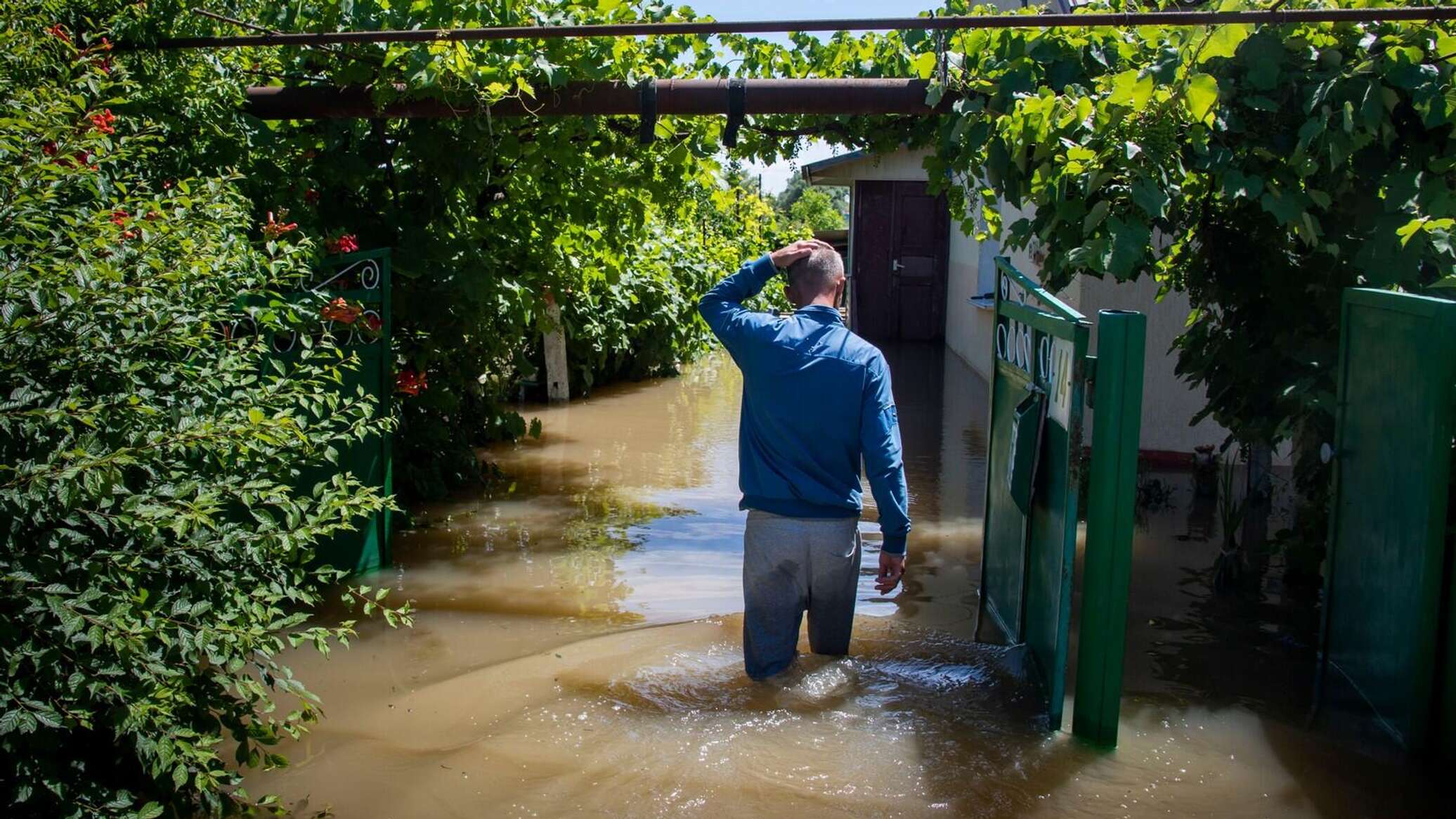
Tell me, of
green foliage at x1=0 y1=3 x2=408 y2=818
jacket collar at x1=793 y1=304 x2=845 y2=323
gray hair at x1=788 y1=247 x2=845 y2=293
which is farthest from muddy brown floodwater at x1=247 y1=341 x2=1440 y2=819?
gray hair at x1=788 y1=247 x2=845 y2=293

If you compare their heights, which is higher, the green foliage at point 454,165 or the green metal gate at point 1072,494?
the green foliage at point 454,165

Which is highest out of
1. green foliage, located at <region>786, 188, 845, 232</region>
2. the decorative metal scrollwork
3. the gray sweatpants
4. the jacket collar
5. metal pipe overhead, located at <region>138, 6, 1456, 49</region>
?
green foliage, located at <region>786, 188, 845, 232</region>

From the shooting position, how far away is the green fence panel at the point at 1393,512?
426 cm

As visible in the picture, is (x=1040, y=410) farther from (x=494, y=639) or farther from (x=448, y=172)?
(x=448, y=172)

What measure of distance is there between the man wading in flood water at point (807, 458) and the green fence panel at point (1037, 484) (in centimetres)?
55

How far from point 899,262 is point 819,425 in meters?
17.6

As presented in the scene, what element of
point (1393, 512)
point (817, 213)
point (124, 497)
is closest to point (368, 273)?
point (124, 497)

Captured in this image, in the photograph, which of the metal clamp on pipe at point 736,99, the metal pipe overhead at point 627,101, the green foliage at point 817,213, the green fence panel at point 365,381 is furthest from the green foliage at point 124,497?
the green foliage at point 817,213

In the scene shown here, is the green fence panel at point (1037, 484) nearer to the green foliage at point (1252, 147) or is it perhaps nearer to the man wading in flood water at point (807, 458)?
the green foliage at point (1252, 147)

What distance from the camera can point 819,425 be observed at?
472cm

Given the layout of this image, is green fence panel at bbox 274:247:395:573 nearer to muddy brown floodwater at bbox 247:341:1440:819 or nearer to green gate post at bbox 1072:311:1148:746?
muddy brown floodwater at bbox 247:341:1440:819

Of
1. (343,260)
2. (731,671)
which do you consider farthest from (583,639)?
(343,260)

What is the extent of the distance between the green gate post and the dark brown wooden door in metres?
17.6

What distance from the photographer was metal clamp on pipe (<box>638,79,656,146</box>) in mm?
6840
